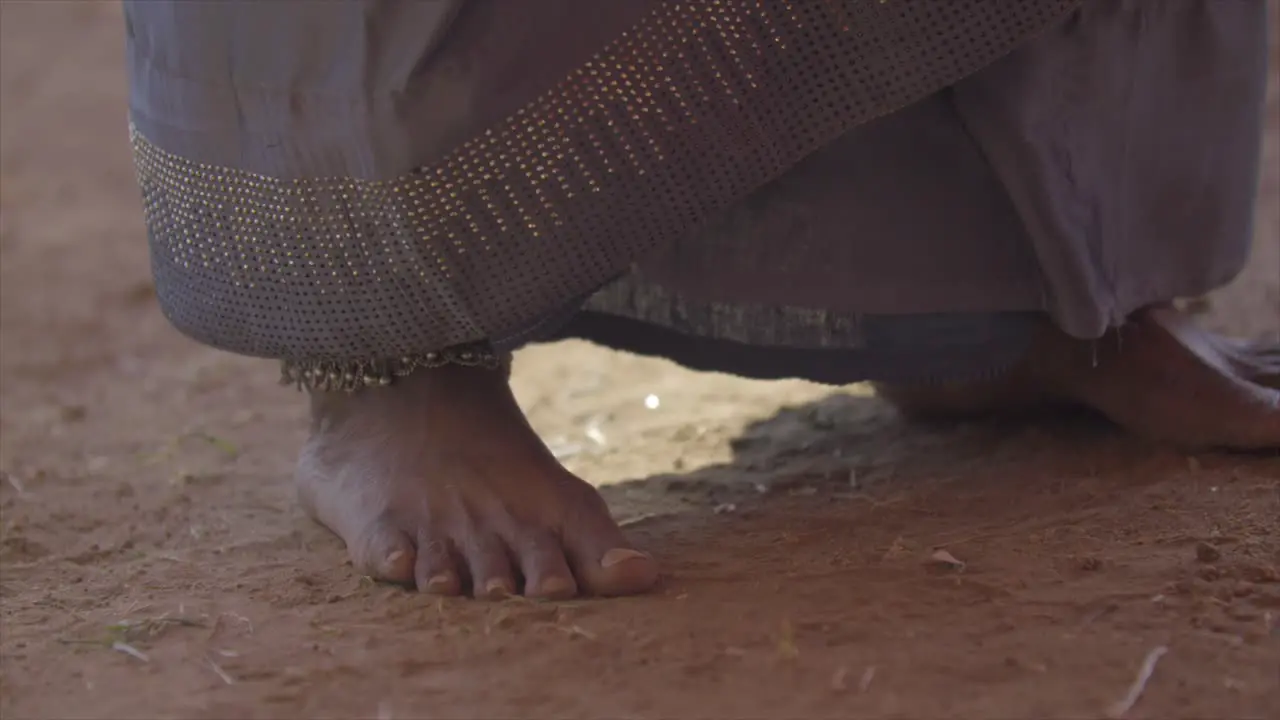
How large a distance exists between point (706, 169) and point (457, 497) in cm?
38

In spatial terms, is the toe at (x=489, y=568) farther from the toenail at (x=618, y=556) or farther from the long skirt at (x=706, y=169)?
the long skirt at (x=706, y=169)

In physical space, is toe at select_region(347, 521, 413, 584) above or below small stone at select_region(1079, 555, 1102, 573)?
above

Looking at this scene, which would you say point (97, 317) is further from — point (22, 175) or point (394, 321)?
point (394, 321)

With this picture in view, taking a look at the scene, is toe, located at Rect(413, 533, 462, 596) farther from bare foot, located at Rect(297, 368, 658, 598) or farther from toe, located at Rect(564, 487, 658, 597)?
toe, located at Rect(564, 487, 658, 597)

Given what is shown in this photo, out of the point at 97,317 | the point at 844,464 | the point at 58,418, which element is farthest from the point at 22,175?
the point at 844,464

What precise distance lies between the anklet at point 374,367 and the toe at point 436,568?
0.20m

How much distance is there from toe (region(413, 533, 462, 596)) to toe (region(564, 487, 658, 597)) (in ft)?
0.34

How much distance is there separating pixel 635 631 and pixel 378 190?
0.42m

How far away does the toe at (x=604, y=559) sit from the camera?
1.21m

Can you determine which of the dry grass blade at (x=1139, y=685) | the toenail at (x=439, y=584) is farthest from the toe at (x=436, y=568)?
A: the dry grass blade at (x=1139, y=685)

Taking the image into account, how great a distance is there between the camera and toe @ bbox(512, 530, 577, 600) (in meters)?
1.20

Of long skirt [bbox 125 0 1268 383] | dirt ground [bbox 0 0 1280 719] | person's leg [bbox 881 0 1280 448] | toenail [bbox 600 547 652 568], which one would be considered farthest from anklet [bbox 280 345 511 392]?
person's leg [bbox 881 0 1280 448]

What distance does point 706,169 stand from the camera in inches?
49.0

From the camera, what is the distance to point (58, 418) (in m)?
2.04
